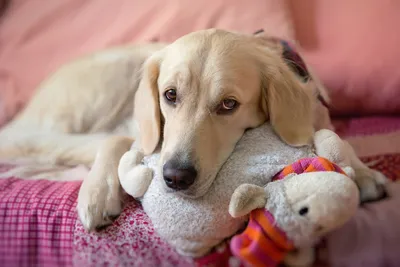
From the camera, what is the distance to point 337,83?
6.61 feet

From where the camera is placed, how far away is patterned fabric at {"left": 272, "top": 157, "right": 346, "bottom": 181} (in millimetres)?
1010

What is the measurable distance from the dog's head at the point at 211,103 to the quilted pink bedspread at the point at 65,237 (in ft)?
0.54

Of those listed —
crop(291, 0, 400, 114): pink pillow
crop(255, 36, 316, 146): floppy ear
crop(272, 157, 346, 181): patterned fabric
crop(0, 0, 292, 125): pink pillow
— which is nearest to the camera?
crop(272, 157, 346, 181): patterned fabric

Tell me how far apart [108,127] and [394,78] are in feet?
4.29

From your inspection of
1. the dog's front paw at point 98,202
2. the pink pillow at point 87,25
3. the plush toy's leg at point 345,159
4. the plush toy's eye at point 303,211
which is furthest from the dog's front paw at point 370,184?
the pink pillow at point 87,25

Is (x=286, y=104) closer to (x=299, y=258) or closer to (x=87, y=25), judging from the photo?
(x=299, y=258)

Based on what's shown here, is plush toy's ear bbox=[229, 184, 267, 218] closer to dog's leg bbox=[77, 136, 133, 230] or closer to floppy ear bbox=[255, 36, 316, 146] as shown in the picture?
floppy ear bbox=[255, 36, 316, 146]

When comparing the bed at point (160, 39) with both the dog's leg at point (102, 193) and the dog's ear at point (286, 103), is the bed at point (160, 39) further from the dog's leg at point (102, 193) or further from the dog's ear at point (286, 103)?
the dog's ear at point (286, 103)

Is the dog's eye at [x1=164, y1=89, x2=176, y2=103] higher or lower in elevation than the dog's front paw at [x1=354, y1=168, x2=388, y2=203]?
higher

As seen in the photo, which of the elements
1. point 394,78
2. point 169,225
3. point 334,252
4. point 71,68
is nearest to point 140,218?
point 169,225

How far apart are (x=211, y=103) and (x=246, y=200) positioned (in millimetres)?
366

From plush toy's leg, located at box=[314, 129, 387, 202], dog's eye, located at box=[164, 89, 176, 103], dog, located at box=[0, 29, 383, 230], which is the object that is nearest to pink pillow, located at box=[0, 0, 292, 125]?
dog, located at box=[0, 29, 383, 230]

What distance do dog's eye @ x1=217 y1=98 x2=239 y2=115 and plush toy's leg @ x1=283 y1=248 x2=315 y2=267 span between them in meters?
0.47

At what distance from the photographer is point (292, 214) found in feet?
2.99
